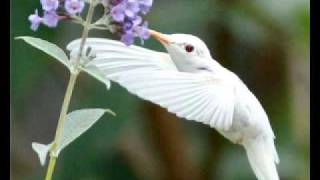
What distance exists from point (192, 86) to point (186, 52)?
49 millimetres

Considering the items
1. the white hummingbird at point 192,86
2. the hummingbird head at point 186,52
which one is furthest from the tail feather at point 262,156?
the hummingbird head at point 186,52

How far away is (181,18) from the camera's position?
1.07 metres

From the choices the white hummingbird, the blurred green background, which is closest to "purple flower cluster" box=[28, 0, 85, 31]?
the white hummingbird

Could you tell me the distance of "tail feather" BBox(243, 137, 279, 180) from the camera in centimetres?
97

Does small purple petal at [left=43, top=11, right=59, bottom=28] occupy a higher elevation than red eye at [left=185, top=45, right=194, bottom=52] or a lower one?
higher

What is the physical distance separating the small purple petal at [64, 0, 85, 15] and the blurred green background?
27cm

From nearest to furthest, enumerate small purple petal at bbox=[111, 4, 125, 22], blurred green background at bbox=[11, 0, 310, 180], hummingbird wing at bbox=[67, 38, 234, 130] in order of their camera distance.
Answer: small purple petal at bbox=[111, 4, 125, 22] < hummingbird wing at bbox=[67, 38, 234, 130] < blurred green background at bbox=[11, 0, 310, 180]

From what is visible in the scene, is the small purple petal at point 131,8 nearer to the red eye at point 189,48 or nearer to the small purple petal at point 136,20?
the small purple petal at point 136,20

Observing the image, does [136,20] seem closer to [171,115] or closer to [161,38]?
[161,38]

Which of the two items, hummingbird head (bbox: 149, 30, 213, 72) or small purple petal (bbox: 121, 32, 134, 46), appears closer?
small purple petal (bbox: 121, 32, 134, 46)

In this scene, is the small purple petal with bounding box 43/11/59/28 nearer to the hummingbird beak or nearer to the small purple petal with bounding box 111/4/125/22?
the small purple petal with bounding box 111/4/125/22
